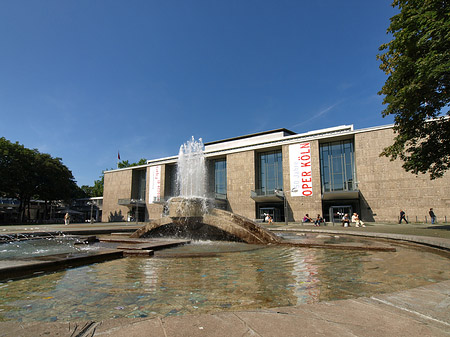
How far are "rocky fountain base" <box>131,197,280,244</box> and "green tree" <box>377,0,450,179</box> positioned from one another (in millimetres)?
8926

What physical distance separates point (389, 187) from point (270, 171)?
1572cm

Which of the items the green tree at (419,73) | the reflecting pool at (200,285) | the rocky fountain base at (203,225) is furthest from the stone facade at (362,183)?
the reflecting pool at (200,285)

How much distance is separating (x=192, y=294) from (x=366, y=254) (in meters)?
4.92

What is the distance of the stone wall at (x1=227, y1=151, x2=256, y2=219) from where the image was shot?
4031 cm

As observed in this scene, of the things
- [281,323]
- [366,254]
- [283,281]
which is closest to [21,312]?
[281,323]

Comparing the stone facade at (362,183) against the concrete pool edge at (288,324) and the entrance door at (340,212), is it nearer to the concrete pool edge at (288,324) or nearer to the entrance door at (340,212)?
the entrance door at (340,212)

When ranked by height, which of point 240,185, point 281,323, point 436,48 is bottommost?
point 281,323

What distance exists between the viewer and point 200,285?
12.2 ft

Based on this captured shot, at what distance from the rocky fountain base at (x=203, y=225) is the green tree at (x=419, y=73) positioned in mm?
8926

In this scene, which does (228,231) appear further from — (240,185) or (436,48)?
(240,185)

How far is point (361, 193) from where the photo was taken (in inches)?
1273

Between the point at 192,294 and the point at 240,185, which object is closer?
the point at 192,294

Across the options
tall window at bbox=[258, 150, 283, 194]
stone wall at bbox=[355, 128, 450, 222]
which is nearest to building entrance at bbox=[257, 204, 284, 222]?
tall window at bbox=[258, 150, 283, 194]

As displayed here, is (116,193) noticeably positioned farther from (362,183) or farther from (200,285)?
(200,285)
